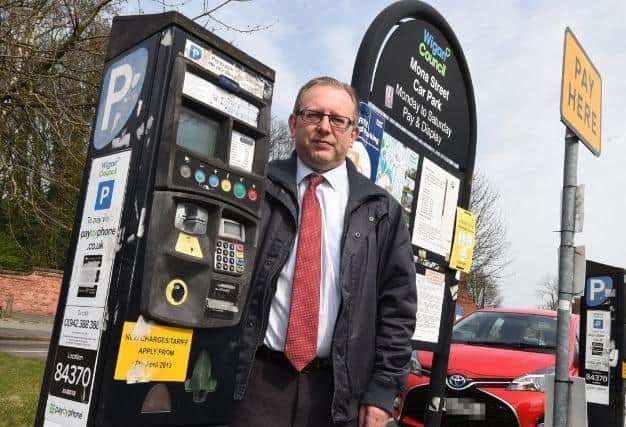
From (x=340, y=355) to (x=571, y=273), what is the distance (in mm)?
3139

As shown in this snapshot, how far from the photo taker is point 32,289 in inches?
814

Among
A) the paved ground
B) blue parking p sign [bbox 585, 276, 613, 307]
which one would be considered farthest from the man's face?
the paved ground

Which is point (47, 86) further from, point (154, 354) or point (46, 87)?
point (154, 354)

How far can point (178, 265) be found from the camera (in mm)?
1926

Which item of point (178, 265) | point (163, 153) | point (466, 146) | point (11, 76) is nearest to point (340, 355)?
point (178, 265)

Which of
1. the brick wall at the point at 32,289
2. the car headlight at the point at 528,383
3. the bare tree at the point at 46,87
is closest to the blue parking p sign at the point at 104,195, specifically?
the car headlight at the point at 528,383

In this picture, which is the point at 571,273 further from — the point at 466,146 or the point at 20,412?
the point at 20,412

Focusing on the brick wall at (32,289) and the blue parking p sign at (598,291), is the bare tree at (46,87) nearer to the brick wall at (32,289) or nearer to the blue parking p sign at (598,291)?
the blue parking p sign at (598,291)

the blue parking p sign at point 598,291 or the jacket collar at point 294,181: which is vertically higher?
the blue parking p sign at point 598,291

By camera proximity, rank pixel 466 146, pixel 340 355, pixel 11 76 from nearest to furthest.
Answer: pixel 340 355
pixel 466 146
pixel 11 76

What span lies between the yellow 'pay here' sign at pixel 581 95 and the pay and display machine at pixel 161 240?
330 cm

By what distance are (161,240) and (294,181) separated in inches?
23.6

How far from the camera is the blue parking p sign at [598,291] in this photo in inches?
246

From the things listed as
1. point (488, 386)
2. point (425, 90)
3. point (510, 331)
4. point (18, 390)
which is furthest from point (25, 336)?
point (425, 90)
